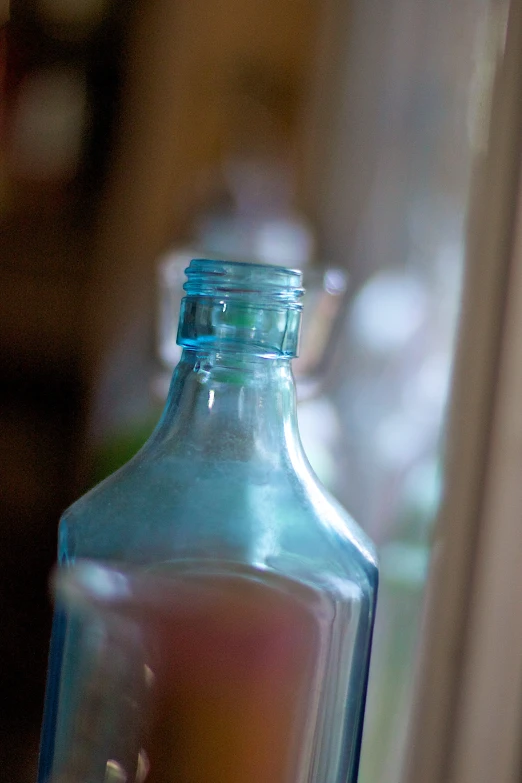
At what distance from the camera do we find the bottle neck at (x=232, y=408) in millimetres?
358

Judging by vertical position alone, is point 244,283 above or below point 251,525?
above

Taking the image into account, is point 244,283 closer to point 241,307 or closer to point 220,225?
point 241,307

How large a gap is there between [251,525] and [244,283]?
0.11m

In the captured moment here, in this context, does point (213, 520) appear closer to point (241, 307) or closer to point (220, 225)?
point (241, 307)

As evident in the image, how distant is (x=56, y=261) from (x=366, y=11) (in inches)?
9.9

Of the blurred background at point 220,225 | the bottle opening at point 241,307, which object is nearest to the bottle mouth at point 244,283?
the bottle opening at point 241,307

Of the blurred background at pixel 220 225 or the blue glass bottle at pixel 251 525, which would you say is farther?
the blurred background at pixel 220 225

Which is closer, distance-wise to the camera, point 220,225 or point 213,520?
point 213,520

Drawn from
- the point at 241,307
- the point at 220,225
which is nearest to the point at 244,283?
the point at 241,307

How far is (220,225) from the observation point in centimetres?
52

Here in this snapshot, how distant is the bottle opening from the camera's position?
1.13 feet

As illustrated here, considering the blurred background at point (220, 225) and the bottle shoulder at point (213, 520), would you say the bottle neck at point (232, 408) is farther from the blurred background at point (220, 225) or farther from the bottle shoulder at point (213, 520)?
the blurred background at point (220, 225)

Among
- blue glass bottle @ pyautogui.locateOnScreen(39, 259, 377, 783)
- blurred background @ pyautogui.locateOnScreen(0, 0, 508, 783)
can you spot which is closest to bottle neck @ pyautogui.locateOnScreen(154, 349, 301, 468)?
blue glass bottle @ pyautogui.locateOnScreen(39, 259, 377, 783)

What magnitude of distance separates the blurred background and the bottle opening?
0.12 m
